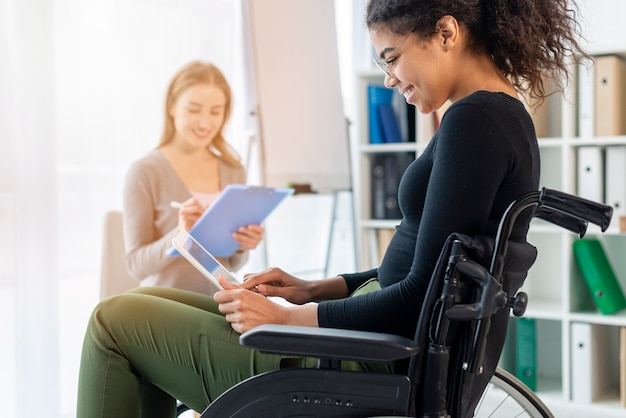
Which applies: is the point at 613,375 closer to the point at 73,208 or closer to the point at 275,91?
the point at 275,91

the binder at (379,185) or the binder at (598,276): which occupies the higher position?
the binder at (379,185)

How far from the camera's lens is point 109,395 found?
4.19 ft

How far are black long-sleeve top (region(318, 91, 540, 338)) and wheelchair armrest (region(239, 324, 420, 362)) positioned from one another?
119mm

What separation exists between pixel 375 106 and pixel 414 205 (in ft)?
7.04

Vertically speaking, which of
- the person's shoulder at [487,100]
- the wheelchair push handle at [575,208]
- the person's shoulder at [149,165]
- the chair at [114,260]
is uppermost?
the person's shoulder at [487,100]

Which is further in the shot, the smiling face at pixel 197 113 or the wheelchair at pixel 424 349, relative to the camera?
the smiling face at pixel 197 113

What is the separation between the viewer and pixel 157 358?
4.24ft

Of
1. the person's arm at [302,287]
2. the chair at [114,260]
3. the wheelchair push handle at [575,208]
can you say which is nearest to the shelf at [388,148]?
the chair at [114,260]

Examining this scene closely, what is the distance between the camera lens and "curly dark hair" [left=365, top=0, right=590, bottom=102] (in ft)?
4.26

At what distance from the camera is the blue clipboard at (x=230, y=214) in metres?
1.98

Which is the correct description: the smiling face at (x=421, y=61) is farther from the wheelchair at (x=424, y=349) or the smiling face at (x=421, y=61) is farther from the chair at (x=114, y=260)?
the chair at (x=114, y=260)

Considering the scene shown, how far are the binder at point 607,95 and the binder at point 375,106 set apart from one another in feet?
2.98

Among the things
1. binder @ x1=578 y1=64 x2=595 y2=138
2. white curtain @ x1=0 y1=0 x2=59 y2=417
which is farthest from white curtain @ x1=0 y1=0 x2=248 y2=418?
Result: binder @ x1=578 y1=64 x2=595 y2=138

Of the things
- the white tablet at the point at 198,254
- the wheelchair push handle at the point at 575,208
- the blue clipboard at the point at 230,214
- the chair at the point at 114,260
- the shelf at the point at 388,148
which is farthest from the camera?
the shelf at the point at 388,148
